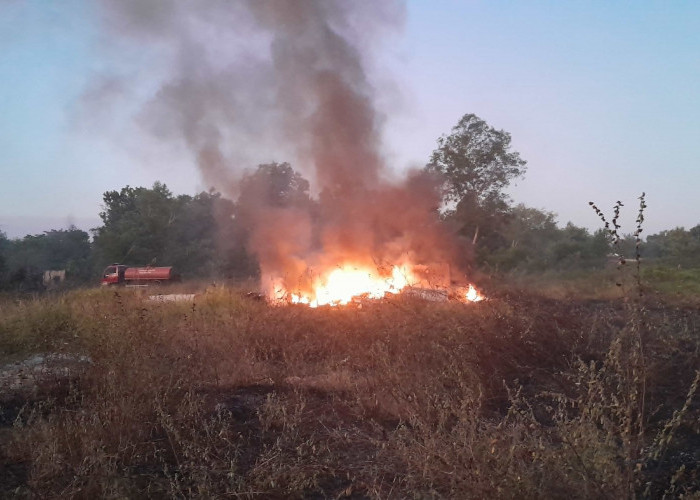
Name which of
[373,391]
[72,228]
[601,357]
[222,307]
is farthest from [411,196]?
[72,228]

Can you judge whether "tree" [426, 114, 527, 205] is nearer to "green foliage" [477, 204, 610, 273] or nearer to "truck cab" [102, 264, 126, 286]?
"green foliage" [477, 204, 610, 273]

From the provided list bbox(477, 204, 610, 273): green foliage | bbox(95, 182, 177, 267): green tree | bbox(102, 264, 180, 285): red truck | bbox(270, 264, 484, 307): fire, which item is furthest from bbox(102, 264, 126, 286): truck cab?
bbox(477, 204, 610, 273): green foliage

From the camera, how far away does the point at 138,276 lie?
1002 inches

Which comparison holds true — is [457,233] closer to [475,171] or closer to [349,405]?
[475,171]

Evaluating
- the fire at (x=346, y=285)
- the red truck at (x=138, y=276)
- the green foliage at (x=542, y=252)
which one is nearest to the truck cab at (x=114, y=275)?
the red truck at (x=138, y=276)

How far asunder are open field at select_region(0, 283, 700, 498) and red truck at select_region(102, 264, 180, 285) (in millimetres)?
16073

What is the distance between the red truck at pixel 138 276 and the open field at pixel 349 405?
16073mm

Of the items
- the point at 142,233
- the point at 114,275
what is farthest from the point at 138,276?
the point at 142,233

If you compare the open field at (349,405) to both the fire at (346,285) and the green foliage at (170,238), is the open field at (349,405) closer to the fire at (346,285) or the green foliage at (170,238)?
the fire at (346,285)

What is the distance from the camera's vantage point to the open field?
3.15 m

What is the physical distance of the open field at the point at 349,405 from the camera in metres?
3.15

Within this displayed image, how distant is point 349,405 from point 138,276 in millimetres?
22370

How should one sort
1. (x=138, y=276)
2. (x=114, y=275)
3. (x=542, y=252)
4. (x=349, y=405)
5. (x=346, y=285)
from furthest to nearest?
1. (x=542, y=252)
2. (x=114, y=275)
3. (x=138, y=276)
4. (x=346, y=285)
5. (x=349, y=405)

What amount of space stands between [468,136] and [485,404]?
24.9m
